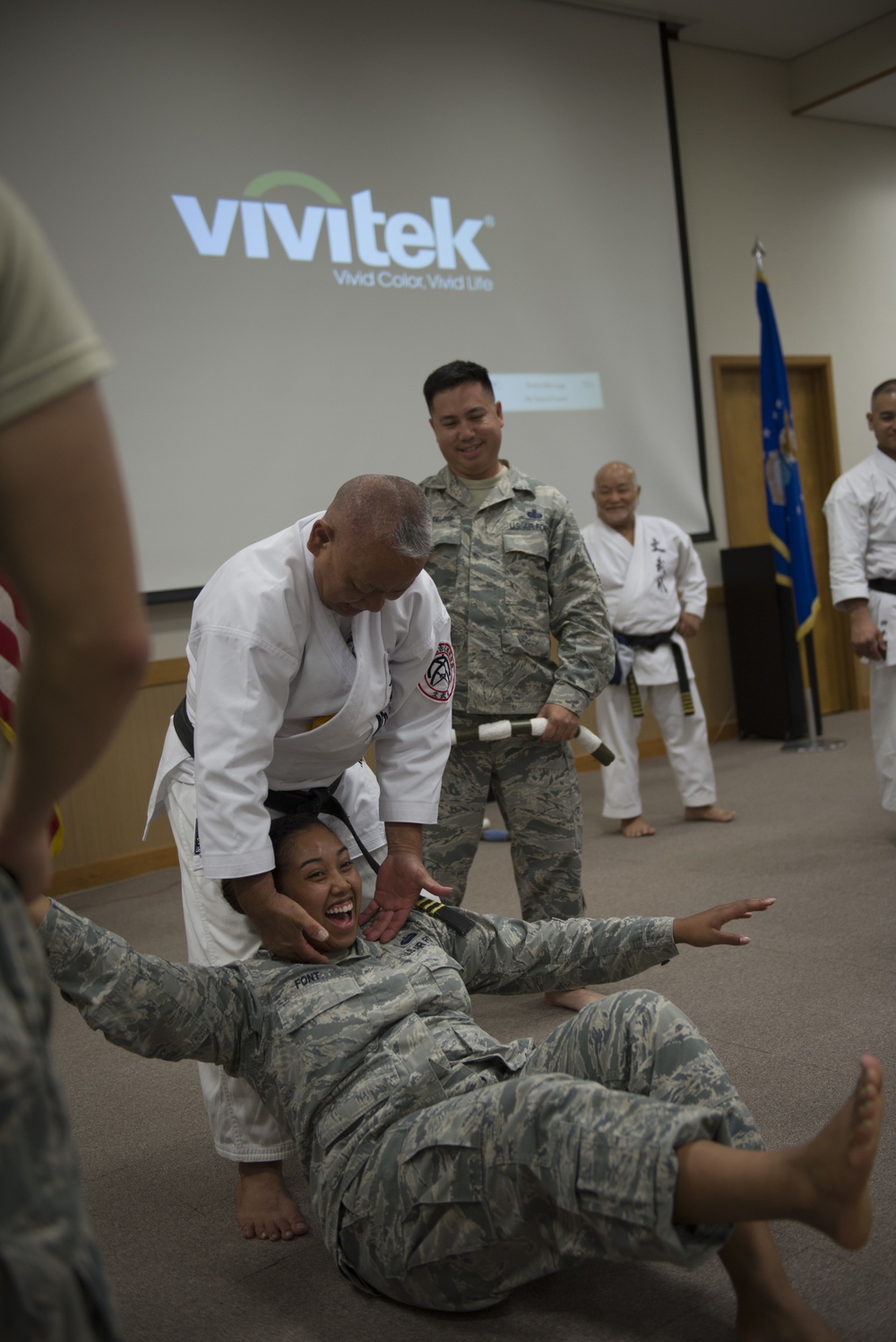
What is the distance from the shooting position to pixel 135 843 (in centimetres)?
478

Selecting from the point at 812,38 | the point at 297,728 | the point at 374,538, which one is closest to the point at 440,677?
the point at 297,728

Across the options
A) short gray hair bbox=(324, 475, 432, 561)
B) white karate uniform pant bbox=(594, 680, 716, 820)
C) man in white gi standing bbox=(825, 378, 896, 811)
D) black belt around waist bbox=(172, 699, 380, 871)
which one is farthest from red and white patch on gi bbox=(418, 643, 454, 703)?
white karate uniform pant bbox=(594, 680, 716, 820)

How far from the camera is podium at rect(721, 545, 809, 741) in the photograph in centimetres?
634

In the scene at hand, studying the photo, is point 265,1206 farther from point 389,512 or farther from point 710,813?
point 710,813

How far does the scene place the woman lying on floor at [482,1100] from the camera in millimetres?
1216

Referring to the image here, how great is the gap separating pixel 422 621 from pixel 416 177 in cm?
411

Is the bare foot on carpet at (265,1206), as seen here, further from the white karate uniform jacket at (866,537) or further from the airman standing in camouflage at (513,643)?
the white karate uniform jacket at (866,537)

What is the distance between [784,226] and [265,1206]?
266 inches

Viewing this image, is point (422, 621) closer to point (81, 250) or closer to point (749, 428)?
point (81, 250)

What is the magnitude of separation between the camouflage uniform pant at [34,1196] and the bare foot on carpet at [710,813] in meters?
4.18

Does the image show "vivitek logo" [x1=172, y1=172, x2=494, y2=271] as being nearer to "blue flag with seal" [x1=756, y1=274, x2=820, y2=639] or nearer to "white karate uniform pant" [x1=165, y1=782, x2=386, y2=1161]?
"blue flag with seal" [x1=756, y1=274, x2=820, y2=639]

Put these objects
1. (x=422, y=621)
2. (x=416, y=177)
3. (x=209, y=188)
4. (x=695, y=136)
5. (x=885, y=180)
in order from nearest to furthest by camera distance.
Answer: (x=422, y=621) → (x=209, y=188) → (x=416, y=177) → (x=695, y=136) → (x=885, y=180)

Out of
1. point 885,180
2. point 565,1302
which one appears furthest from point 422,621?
point 885,180

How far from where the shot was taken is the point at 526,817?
9.30 ft
